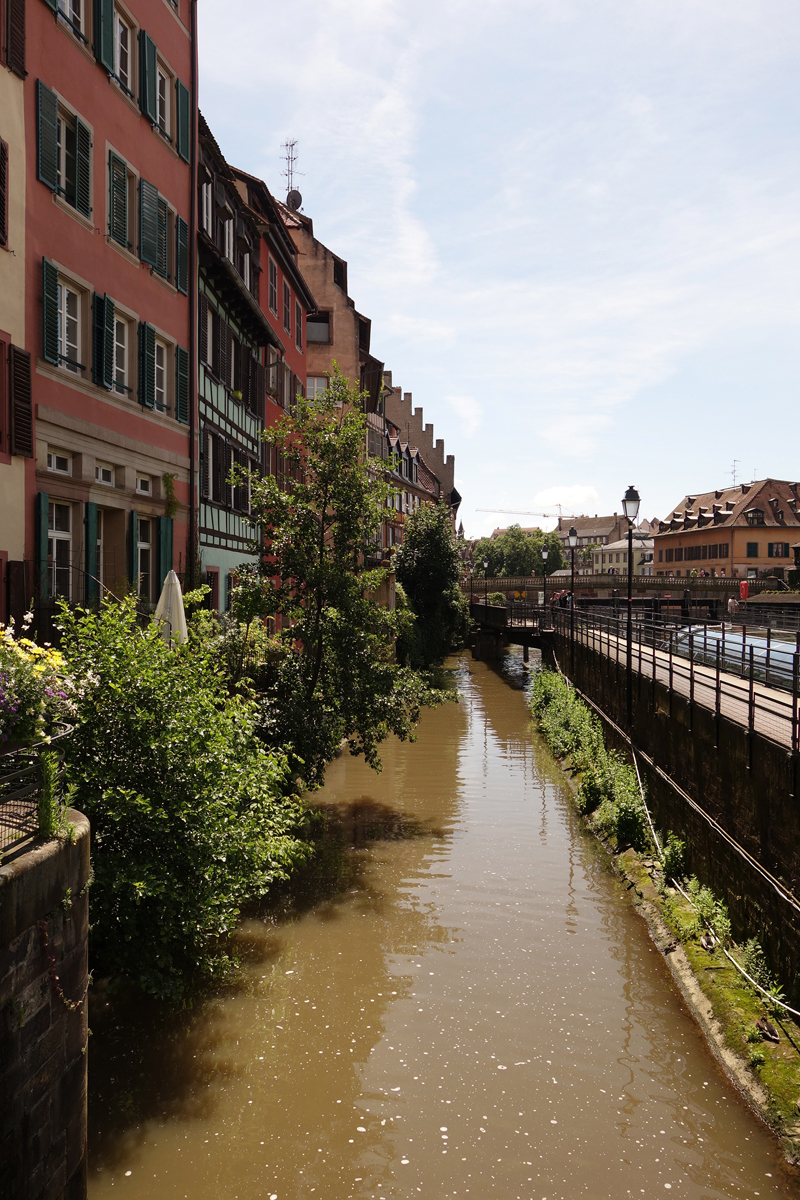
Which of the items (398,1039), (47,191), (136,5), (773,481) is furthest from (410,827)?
(773,481)

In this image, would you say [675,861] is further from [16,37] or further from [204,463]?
[16,37]

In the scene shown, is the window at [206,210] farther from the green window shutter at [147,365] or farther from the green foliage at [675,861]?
the green foliage at [675,861]

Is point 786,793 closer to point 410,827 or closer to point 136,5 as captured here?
point 410,827

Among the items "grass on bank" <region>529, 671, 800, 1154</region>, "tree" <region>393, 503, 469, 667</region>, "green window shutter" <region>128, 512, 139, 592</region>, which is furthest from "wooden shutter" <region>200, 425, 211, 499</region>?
"tree" <region>393, 503, 469, 667</region>

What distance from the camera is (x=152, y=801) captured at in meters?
8.85

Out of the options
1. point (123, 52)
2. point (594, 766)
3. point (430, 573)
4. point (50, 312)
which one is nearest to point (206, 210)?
point (123, 52)

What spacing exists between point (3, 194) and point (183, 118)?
8.43 m

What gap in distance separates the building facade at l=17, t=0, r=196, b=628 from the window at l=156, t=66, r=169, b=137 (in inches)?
2.0

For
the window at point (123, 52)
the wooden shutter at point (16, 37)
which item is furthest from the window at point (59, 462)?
the window at point (123, 52)

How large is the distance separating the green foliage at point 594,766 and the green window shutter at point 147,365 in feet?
36.1

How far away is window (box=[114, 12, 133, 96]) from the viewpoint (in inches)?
613

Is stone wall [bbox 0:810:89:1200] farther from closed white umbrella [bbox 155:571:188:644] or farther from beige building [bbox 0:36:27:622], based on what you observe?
beige building [bbox 0:36:27:622]

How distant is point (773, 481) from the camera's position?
85.1 meters

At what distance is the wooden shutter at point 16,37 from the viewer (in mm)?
11836
